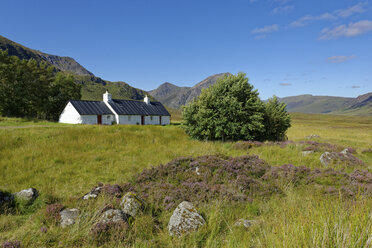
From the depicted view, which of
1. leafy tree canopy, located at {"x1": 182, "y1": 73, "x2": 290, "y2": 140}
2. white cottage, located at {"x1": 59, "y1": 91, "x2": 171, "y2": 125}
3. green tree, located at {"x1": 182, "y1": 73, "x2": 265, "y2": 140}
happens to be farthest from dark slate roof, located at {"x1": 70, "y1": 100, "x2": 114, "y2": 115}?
green tree, located at {"x1": 182, "y1": 73, "x2": 265, "y2": 140}

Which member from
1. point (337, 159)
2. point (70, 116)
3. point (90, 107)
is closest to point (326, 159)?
point (337, 159)

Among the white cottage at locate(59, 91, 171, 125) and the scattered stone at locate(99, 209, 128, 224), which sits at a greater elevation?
the white cottage at locate(59, 91, 171, 125)

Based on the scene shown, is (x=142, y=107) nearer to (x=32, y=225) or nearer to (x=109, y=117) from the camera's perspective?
(x=109, y=117)

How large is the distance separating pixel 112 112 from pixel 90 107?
4.94 m

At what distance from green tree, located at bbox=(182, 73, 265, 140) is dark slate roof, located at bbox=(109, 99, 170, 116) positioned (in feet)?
112

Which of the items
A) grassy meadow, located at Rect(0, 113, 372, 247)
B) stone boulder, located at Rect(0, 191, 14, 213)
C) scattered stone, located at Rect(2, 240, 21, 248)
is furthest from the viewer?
stone boulder, located at Rect(0, 191, 14, 213)

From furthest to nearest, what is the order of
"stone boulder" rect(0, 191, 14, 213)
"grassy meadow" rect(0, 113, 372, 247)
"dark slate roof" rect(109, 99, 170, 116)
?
"dark slate roof" rect(109, 99, 170, 116)
"stone boulder" rect(0, 191, 14, 213)
"grassy meadow" rect(0, 113, 372, 247)

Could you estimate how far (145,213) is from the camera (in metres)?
5.00

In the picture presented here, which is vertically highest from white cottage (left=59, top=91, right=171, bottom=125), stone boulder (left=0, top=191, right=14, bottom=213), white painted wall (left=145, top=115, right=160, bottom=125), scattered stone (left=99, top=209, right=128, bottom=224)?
white cottage (left=59, top=91, right=171, bottom=125)

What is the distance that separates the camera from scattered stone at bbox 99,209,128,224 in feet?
13.8

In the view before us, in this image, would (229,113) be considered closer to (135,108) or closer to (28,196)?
(28,196)

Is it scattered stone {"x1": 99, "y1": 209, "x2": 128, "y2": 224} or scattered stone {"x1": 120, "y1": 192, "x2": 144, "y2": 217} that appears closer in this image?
scattered stone {"x1": 99, "y1": 209, "x2": 128, "y2": 224}

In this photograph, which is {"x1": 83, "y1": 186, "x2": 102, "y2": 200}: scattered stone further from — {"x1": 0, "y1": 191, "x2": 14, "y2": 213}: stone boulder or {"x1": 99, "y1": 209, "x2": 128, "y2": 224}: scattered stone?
{"x1": 0, "y1": 191, "x2": 14, "y2": 213}: stone boulder

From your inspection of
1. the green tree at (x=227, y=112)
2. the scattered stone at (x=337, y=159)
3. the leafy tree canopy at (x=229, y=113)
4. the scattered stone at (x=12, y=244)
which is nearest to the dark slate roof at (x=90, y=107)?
the leafy tree canopy at (x=229, y=113)
